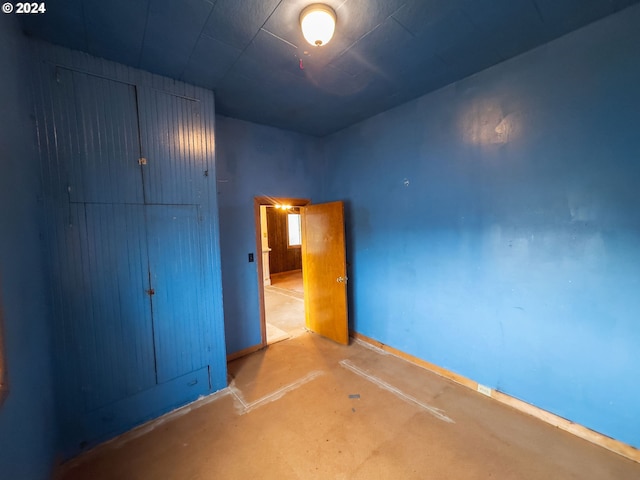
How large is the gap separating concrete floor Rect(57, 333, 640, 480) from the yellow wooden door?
929 millimetres

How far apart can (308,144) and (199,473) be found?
3.65m

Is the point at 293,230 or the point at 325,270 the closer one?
the point at 325,270

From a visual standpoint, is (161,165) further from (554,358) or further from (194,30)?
(554,358)

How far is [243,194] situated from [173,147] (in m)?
1.00

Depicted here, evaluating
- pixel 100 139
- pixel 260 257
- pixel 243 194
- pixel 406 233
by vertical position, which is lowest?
pixel 260 257

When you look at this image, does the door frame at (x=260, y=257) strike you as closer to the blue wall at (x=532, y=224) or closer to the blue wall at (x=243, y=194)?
the blue wall at (x=243, y=194)

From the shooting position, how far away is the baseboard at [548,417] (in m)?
1.72

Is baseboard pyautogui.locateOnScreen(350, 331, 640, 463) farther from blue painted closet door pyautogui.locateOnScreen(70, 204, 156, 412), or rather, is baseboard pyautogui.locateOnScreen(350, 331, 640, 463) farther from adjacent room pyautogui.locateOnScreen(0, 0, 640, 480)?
blue painted closet door pyautogui.locateOnScreen(70, 204, 156, 412)

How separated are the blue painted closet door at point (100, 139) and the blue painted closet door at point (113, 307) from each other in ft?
0.44

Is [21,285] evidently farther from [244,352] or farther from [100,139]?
[244,352]

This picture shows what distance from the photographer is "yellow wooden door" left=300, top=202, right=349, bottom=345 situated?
3.29 meters

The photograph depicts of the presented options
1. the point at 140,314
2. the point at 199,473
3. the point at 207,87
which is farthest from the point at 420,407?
the point at 207,87

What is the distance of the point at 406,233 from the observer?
2861 mm

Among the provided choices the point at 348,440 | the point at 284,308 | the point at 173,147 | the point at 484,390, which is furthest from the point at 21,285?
the point at 284,308
